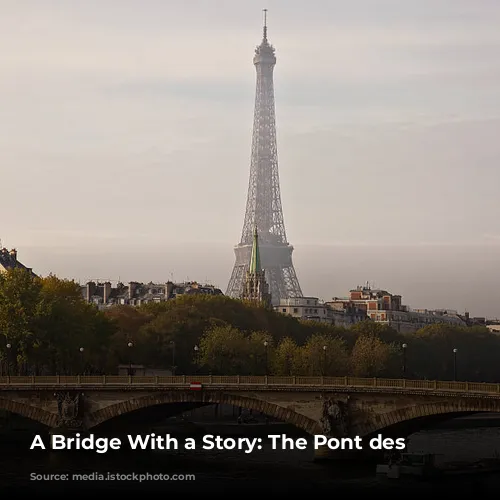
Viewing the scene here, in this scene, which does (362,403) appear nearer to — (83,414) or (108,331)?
(83,414)

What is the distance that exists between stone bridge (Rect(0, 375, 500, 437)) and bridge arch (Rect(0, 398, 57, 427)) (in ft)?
0.26

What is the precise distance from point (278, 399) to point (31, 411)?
21069 millimetres

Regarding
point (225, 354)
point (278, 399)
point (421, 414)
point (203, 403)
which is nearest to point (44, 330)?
point (203, 403)

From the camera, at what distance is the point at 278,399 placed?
111188 millimetres

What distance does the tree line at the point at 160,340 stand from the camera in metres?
136

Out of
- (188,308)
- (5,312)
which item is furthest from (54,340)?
(188,308)

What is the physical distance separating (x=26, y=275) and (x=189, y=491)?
56.6 meters

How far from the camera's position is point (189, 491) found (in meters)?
91.2

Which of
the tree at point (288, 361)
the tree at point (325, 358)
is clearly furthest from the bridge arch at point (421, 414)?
the tree at point (288, 361)

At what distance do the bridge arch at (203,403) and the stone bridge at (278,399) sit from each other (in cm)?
7

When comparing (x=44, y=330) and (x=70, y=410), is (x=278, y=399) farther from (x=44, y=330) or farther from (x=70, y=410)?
(x=44, y=330)

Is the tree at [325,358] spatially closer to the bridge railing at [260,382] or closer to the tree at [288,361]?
the tree at [288,361]

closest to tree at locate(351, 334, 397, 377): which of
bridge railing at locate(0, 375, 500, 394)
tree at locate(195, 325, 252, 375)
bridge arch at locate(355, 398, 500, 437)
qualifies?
tree at locate(195, 325, 252, 375)

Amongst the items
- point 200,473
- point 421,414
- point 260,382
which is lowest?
point 200,473
